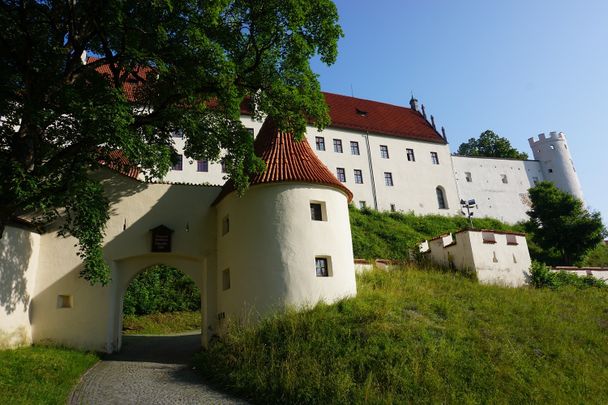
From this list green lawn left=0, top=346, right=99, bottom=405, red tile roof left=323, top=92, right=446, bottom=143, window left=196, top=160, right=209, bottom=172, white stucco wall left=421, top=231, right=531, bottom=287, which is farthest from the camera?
red tile roof left=323, top=92, right=446, bottom=143

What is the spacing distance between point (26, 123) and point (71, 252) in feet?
19.7

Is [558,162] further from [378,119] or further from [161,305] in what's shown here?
[161,305]

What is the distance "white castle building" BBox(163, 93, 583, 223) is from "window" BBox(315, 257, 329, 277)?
2078 cm

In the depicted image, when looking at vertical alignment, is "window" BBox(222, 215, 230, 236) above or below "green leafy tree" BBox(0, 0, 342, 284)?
below

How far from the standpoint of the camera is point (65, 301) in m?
14.9

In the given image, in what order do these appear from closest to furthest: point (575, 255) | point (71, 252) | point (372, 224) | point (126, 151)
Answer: point (126, 151) → point (71, 252) → point (575, 255) → point (372, 224)

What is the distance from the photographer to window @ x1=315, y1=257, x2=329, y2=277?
13570mm

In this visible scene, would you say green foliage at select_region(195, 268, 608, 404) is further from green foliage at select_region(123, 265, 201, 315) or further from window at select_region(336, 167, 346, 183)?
window at select_region(336, 167, 346, 183)

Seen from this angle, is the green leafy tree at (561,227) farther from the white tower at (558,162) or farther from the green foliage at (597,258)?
the white tower at (558,162)

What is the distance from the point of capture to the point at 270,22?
39.5 feet

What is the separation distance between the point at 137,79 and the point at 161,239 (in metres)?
5.42

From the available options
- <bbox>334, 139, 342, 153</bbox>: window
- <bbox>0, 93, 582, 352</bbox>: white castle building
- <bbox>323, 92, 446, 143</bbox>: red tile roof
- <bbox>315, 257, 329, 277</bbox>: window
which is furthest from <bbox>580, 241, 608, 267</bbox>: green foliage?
<bbox>315, 257, 329, 277</bbox>: window

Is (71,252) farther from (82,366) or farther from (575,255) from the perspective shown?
(575,255)

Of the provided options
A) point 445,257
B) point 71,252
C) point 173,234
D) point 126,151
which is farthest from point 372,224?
point 126,151
